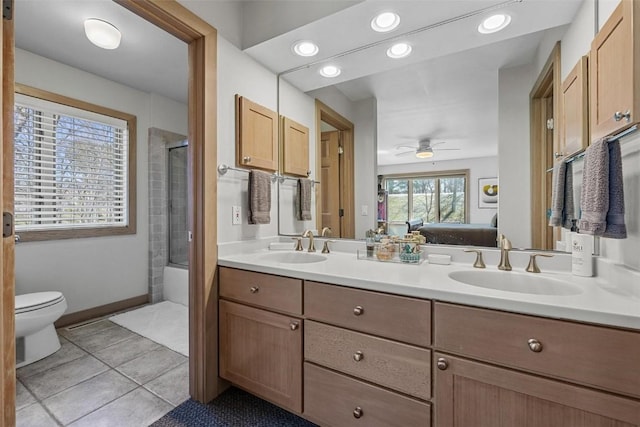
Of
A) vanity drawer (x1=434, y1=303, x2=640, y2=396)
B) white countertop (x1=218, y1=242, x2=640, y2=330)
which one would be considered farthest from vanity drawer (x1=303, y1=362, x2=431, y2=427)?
white countertop (x1=218, y1=242, x2=640, y2=330)

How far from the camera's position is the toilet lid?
1.87 meters

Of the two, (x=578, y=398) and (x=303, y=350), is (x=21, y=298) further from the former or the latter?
(x=578, y=398)

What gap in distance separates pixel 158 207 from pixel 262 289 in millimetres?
2387

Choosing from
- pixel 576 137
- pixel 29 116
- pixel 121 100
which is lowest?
pixel 576 137

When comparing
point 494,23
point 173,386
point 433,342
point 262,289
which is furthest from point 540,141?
point 173,386

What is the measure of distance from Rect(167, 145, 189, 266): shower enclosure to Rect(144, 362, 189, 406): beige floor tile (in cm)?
164

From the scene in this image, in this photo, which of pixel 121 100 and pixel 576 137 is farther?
pixel 121 100

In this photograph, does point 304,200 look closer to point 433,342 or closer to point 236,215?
point 236,215

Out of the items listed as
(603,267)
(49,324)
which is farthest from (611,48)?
(49,324)

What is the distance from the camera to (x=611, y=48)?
36.1 inches

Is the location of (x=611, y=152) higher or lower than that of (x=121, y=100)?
lower

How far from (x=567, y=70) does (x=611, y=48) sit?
349 mm

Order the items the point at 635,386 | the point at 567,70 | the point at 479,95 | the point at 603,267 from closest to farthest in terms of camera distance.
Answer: the point at 635,386, the point at 603,267, the point at 567,70, the point at 479,95

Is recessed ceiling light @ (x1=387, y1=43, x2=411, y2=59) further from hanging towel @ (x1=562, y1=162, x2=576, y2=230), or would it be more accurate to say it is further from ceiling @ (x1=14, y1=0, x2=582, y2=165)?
hanging towel @ (x1=562, y1=162, x2=576, y2=230)
